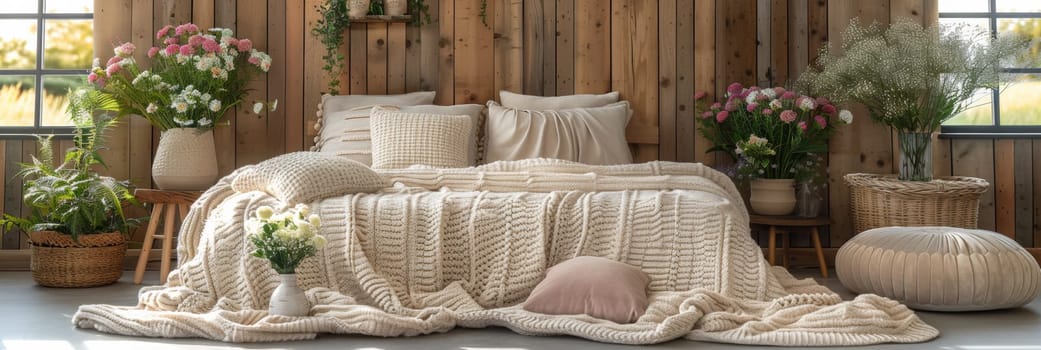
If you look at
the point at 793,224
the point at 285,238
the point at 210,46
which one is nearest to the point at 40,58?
the point at 210,46

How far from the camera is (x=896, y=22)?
4.49 metres

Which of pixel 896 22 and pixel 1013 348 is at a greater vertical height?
pixel 896 22

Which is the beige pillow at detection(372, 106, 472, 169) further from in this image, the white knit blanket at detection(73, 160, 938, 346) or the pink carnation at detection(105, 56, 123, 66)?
the pink carnation at detection(105, 56, 123, 66)

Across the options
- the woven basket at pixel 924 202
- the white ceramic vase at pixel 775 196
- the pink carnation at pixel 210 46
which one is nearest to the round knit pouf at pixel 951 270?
the woven basket at pixel 924 202

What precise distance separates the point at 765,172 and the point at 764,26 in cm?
78

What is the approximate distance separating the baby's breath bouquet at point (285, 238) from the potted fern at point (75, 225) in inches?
62.6

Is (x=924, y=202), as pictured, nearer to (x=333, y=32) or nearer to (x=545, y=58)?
(x=545, y=58)

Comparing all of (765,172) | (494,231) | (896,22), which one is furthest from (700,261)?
(896,22)

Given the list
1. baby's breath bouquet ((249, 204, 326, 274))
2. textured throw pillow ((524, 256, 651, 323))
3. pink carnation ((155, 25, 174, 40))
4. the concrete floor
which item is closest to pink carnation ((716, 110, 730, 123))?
the concrete floor

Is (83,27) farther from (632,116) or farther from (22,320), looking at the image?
(632,116)

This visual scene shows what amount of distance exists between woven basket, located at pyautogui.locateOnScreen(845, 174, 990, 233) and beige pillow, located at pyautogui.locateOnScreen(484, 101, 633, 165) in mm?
1105

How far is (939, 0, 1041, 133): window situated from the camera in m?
4.84

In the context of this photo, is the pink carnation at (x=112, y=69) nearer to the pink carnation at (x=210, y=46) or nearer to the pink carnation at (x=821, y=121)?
the pink carnation at (x=210, y=46)

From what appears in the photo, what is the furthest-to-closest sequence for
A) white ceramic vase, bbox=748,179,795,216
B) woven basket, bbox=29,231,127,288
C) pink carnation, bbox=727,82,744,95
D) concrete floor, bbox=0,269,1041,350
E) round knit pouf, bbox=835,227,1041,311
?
1. pink carnation, bbox=727,82,744,95
2. white ceramic vase, bbox=748,179,795,216
3. woven basket, bbox=29,231,127,288
4. round knit pouf, bbox=835,227,1041,311
5. concrete floor, bbox=0,269,1041,350
